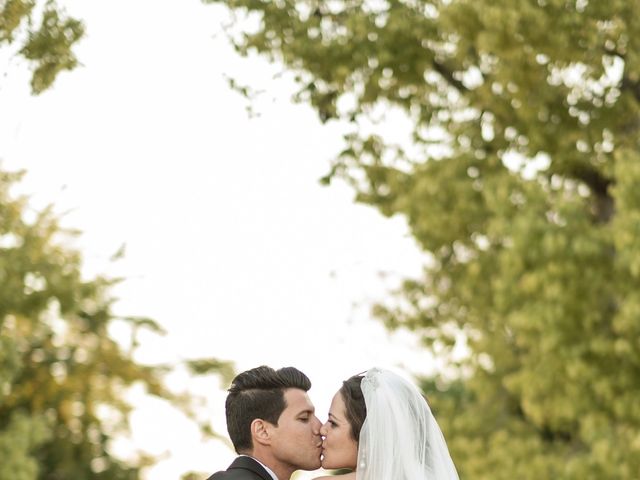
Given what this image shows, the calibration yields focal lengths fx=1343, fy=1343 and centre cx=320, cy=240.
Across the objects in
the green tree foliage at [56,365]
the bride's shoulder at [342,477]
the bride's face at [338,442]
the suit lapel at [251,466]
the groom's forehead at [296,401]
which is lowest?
the bride's shoulder at [342,477]

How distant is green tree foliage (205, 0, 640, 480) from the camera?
44.9 feet

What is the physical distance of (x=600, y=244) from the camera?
13.8 metres

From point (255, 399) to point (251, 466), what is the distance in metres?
0.33

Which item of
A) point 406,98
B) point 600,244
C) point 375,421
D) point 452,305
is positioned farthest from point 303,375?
point 452,305

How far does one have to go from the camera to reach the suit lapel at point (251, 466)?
6.23m

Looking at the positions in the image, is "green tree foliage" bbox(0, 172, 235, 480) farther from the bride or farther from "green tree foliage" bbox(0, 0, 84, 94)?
the bride

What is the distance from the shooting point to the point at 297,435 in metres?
6.36

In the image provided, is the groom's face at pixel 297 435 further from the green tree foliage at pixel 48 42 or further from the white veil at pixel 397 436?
the green tree foliage at pixel 48 42

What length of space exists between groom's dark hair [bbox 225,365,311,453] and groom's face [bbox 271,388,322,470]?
1.5 inches

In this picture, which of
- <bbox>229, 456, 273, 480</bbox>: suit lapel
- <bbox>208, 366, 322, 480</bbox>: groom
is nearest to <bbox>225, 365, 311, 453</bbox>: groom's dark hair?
<bbox>208, 366, 322, 480</bbox>: groom

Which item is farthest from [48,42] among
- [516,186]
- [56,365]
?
[56,365]

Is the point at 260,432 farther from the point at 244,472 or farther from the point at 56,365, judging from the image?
the point at 56,365

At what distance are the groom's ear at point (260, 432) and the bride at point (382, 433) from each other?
322 mm

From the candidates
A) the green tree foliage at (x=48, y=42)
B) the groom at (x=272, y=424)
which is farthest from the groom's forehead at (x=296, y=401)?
the green tree foliage at (x=48, y=42)
